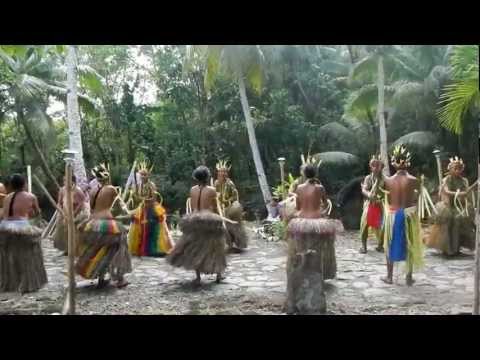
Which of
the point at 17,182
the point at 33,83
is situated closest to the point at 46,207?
the point at 33,83

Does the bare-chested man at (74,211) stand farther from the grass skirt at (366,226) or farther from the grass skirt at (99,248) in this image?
the grass skirt at (366,226)

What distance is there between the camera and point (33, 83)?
8.84 meters

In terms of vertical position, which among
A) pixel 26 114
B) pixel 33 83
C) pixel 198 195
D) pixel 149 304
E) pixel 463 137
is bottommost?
pixel 149 304

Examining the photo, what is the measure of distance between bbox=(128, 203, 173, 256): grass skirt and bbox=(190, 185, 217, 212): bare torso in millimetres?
1519

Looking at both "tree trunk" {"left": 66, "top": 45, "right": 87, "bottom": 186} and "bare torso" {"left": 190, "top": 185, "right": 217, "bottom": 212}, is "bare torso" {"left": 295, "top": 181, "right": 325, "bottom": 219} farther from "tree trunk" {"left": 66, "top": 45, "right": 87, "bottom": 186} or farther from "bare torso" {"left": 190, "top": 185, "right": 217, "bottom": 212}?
"tree trunk" {"left": 66, "top": 45, "right": 87, "bottom": 186}

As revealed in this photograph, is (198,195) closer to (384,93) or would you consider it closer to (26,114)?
(26,114)

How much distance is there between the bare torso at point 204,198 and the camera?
15.8 ft

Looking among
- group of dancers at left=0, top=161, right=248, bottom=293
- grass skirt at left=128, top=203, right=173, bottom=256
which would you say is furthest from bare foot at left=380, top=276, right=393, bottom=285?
grass skirt at left=128, top=203, right=173, bottom=256

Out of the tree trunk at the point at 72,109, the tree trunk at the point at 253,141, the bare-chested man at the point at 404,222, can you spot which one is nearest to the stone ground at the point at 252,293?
the bare-chested man at the point at 404,222

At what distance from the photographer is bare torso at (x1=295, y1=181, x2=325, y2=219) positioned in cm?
435

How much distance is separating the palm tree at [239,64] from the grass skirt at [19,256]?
15.7ft

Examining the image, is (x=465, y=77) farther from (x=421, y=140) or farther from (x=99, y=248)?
(x=421, y=140)

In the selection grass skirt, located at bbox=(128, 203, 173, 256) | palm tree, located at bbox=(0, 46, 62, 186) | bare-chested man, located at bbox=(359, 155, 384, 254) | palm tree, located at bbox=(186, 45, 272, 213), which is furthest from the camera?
palm tree, located at bbox=(186, 45, 272, 213)
